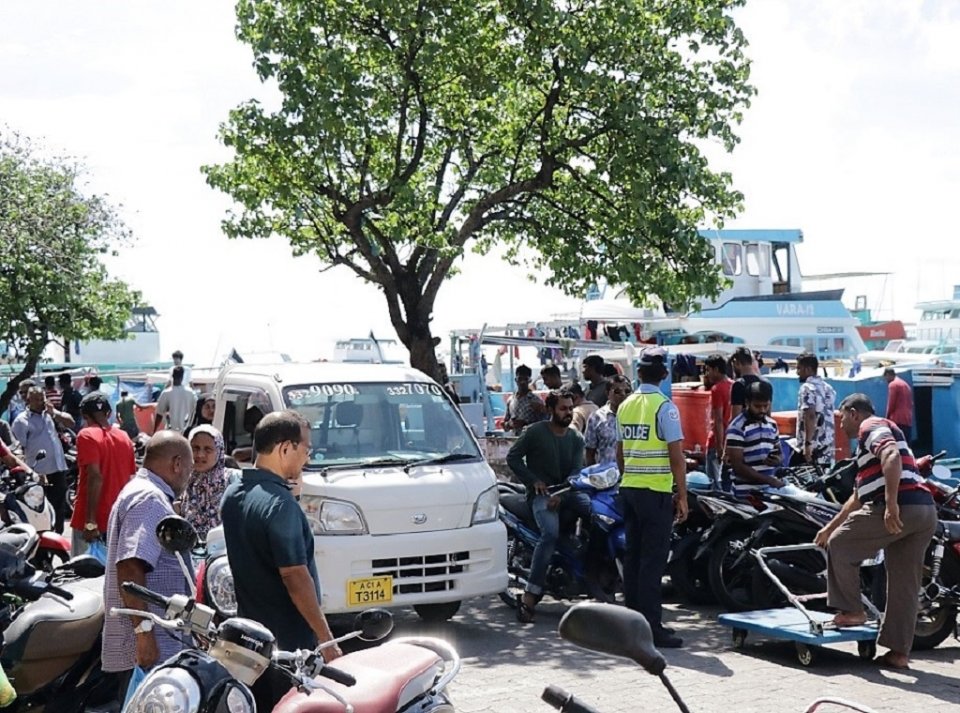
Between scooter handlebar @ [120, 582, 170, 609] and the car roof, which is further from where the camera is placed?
the car roof

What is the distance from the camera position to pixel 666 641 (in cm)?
866

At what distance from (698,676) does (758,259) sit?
98.4ft

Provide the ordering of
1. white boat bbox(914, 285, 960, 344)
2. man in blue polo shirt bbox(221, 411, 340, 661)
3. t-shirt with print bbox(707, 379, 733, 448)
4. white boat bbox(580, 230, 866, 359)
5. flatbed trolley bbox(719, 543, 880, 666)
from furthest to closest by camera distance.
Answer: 1. white boat bbox(914, 285, 960, 344)
2. white boat bbox(580, 230, 866, 359)
3. t-shirt with print bbox(707, 379, 733, 448)
4. flatbed trolley bbox(719, 543, 880, 666)
5. man in blue polo shirt bbox(221, 411, 340, 661)

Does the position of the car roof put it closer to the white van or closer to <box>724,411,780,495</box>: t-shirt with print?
the white van

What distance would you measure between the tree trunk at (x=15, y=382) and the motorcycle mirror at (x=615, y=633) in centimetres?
2452

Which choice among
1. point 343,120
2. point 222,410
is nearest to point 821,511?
point 222,410

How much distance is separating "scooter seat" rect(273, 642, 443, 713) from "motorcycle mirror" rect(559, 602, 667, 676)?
3.97 ft

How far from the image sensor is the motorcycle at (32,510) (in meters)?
9.29

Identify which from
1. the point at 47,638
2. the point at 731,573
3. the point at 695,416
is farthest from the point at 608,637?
the point at 695,416

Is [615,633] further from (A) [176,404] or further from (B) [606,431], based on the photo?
(A) [176,404]

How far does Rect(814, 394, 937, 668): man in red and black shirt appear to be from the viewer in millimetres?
7828

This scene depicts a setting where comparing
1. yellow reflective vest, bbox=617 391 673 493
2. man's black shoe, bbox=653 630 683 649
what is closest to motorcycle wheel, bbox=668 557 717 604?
man's black shoe, bbox=653 630 683 649

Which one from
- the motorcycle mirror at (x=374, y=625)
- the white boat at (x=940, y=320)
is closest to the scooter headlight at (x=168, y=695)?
the motorcycle mirror at (x=374, y=625)

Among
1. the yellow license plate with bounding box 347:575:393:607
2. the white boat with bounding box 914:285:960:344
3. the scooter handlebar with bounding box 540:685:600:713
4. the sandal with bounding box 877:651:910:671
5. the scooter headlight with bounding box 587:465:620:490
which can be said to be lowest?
the sandal with bounding box 877:651:910:671
